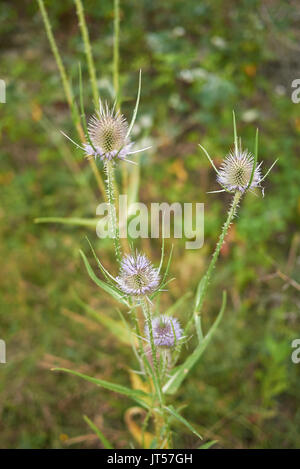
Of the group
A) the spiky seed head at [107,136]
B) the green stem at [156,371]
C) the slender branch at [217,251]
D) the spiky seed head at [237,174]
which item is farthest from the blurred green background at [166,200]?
the spiky seed head at [107,136]

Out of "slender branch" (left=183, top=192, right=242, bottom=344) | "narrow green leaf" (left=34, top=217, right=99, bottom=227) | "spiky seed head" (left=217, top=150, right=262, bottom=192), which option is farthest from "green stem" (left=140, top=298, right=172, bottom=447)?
"narrow green leaf" (left=34, top=217, right=99, bottom=227)

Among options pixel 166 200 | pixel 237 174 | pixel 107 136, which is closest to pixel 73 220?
pixel 107 136

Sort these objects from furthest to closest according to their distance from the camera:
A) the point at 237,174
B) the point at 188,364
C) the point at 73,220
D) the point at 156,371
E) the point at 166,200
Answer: the point at 166,200, the point at 73,220, the point at 188,364, the point at 156,371, the point at 237,174

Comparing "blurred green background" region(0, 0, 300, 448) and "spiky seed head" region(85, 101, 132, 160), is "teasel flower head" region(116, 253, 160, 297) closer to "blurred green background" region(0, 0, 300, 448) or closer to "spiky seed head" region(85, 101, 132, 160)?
"spiky seed head" region(85, 101, 132, 160)

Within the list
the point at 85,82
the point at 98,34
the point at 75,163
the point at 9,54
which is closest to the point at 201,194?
the point at 75,163

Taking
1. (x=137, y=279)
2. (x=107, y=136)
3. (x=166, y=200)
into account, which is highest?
(x=166, y=200)

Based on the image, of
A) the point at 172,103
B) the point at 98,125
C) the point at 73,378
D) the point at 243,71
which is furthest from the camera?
the point at 172,103

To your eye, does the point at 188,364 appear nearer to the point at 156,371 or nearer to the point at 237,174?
the point at 156,371

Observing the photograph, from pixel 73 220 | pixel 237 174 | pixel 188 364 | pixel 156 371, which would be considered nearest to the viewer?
pixel 237 174

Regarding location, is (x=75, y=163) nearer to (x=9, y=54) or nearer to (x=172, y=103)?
(x=172, y=103)
